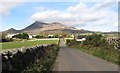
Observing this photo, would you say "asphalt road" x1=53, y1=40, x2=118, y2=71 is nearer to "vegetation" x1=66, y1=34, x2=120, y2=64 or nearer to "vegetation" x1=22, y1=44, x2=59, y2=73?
"vegetation" x1=22, y1=44, x2=59, y2=73

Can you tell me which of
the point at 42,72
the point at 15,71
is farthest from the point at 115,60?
the point at 15,71

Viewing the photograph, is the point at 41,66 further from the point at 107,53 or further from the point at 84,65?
the point at 107,53

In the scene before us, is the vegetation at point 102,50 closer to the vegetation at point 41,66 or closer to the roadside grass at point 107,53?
the roadside grass at point 107,53

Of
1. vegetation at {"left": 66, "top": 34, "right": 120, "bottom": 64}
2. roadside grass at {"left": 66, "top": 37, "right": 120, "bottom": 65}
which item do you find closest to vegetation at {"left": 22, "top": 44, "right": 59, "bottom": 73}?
roadside grass at {"left": 66, "top": 37, "right": 120, "bottom": 65}

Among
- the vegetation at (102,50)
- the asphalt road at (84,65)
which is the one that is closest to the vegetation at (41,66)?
the asphalt road at (84,65)

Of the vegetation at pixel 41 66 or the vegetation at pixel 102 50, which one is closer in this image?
the vegetation at pixel 41 66

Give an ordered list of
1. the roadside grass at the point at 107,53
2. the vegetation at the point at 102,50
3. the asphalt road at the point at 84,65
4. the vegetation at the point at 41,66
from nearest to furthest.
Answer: the vegetation at the point at 41,66 < the asphalt road at the point at 84,65 < the roadside grass at the point at 107,53 < the vegetation at the point at 102,50

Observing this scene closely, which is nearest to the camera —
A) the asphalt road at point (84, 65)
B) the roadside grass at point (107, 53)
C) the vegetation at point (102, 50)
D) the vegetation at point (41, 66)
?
the vegetation at point (41, 66)

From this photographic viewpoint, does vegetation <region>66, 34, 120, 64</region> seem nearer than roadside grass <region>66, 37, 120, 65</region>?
No

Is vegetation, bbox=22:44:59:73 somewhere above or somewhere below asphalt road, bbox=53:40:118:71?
above

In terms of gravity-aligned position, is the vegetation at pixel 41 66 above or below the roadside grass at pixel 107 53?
above

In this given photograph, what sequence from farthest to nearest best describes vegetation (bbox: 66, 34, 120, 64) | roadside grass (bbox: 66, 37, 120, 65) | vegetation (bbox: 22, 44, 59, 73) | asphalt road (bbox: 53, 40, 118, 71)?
vegetation (bbox: 66, 34, 120, 64)
roadside grass (bbox: 66, 37, 120, 65)
asphalt road (bbox: 53, 40, 118, 71)
vegetation (bbox: 22, 44, 59, 73)

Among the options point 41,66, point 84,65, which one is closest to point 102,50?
point 84,65

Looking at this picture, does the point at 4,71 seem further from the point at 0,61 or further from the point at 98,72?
the point at 98,72
